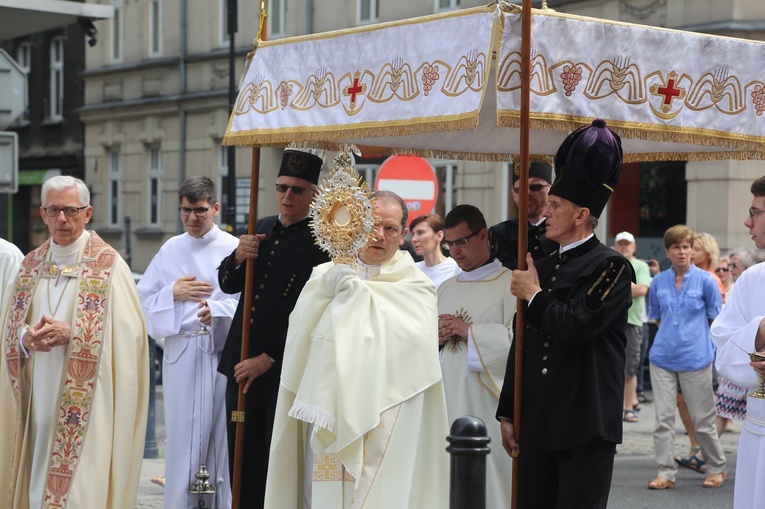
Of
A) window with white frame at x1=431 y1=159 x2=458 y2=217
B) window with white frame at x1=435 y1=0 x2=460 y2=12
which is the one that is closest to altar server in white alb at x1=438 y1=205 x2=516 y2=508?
window with white frame at x1=431 y1=159 x2=458 y2=217

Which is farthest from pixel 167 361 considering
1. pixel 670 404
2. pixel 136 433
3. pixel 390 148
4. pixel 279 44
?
pixel 670 404

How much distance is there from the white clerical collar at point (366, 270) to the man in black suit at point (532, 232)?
108 centimetres

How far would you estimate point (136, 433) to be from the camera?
7.32 m

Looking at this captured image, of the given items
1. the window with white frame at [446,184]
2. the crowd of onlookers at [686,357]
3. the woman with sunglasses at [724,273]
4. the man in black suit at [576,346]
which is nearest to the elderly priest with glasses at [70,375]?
the man in black suit at [576,346]

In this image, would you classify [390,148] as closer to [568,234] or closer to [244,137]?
[244,137]

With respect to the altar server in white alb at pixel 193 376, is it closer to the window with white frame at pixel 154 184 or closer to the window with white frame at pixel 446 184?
the window with white frame at pixel 446 184

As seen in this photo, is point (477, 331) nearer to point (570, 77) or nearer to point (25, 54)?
point (570, 77)

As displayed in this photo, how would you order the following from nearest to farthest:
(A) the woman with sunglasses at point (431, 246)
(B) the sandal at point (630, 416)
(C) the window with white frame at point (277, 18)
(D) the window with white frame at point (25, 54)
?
1. (A) the woman with sunglasses at point (431, 246)
2. (B) the sandal at point (630, 416)
3. (C) the window with white frame at point (277, 18)
4. (D) the window with white frame at point (25, 54)

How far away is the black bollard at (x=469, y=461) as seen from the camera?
4844 millimetres

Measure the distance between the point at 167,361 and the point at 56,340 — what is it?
126 cm

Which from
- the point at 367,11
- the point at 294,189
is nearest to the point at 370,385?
the point at 294,189

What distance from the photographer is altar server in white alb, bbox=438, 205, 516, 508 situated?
6.75 meters

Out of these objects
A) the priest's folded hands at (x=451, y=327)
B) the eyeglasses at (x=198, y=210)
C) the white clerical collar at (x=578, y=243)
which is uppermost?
the eyeglasses at (x=198, y=210)

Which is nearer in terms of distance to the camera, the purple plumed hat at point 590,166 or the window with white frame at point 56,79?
the purple plumed hat at point 590,166
